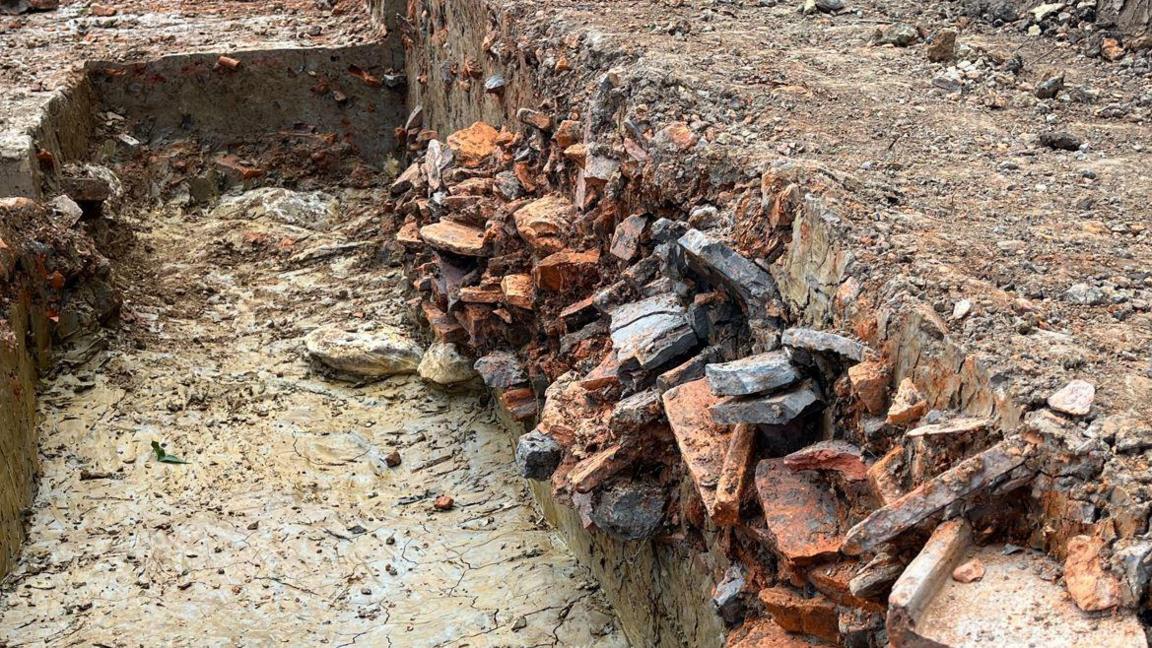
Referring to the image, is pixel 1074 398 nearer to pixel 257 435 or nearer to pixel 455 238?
pixel 455 238

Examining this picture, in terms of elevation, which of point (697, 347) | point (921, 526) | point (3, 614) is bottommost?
point (3, 614)

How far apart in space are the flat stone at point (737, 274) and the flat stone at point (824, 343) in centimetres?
30

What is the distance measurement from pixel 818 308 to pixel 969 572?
1029 mm

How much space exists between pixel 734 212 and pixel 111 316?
3923mm

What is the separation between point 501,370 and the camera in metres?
5.12

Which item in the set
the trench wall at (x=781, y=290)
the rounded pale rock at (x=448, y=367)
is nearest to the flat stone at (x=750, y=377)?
the trench wall at (x=781, y=290)

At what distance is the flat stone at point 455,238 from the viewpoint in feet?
17.8

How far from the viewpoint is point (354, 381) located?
230 inches

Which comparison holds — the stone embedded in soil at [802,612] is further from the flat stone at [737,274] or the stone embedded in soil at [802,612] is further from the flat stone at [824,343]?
the flat stone at [737,274]

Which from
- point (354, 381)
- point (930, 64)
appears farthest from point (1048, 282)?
point (354, 381)

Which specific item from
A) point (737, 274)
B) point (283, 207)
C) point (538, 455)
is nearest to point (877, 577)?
point (737, 274)

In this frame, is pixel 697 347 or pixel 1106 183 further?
pixel 697 347

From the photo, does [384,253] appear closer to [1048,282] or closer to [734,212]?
[734,212]

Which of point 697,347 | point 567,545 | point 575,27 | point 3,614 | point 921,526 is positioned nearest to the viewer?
point 921,526
